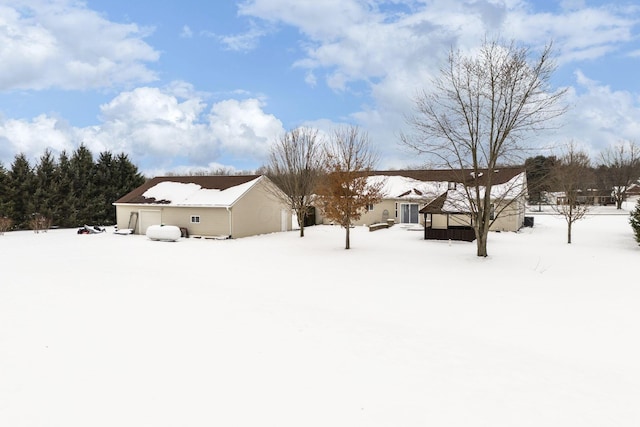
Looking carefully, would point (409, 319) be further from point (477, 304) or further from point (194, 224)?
point (194, 224)

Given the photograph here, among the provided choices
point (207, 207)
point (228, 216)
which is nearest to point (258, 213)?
point (228, 216)

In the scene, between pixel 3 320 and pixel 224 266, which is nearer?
pixel 3 320

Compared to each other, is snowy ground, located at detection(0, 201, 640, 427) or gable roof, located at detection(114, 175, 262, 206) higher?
gable roof, located at detection(114, 175, 262, 206)

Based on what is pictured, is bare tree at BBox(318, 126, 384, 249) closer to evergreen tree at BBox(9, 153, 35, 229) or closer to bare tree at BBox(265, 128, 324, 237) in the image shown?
bare tree at BBox(265, 128, 324, 237)

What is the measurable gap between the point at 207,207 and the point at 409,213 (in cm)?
1839

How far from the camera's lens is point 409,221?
3559cm

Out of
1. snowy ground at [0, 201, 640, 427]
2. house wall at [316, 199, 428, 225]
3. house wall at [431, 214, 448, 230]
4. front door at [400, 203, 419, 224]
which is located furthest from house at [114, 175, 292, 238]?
house wall at [431, 214, 448, 230]

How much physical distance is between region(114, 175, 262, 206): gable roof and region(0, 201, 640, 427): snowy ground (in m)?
12.4

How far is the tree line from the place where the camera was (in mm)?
31609

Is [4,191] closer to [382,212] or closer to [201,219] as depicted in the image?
[201,219]

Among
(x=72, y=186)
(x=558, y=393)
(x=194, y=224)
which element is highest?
(x=72, y=186)

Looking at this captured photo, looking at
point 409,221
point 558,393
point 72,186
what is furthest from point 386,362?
point 72,186

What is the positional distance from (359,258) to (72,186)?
1166 inches

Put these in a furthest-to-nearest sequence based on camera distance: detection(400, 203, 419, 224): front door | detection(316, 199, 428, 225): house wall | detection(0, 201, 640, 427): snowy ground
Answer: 1. detection(316, 199, 428, 225): house wall
2. detection(400, 203, 419, 224): front door
3. detection(0, 201, 640, 427): snowy ground
